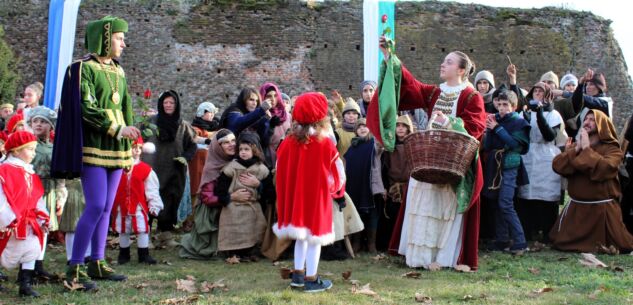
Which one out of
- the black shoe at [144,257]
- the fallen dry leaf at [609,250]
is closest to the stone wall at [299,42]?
the black shoe at [144,257]

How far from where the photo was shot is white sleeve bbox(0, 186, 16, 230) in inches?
188

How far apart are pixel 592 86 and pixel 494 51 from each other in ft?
41.1

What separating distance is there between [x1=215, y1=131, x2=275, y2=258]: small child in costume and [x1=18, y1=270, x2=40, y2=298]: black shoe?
2219 mm

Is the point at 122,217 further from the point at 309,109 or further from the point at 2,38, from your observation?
the point at 2,38

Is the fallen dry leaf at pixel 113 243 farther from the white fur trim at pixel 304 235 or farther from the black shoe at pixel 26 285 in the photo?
the white fur trim at pixel 304 235

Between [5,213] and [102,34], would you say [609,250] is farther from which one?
[5,213]

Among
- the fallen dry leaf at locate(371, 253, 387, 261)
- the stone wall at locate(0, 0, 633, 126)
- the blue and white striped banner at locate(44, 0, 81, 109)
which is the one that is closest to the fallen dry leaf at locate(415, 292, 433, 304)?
the fallen dry leaf at locate(371, 253, 387, 261)

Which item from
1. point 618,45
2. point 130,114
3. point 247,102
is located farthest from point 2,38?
point 618,45

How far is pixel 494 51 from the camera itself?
21219 millimetres

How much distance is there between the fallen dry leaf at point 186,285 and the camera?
16.7 ft

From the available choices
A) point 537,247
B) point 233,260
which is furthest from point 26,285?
point 537,247

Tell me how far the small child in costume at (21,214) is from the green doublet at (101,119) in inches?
21.2

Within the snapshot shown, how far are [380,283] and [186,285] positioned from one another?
1.58 m

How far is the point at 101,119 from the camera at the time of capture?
4.85 metres
